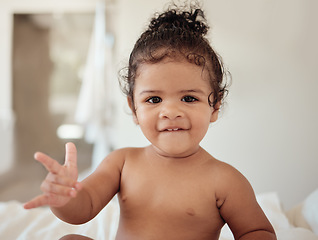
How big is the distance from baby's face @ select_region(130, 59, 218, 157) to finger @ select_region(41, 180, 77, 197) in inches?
10.1

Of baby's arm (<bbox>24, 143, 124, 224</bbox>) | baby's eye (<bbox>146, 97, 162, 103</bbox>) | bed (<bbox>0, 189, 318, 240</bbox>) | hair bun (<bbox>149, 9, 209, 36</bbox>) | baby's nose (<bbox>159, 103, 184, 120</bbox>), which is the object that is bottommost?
bed (<bbox>0, 189, 318, 240</bbox>)

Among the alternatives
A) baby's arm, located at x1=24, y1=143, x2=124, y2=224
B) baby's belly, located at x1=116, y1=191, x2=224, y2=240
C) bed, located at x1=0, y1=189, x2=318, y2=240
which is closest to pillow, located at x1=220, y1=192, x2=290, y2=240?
bed, located at x1=0, y1=189, x2=318, y2=240

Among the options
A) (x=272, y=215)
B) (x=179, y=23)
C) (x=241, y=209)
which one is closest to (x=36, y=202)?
(x=241, y=209)

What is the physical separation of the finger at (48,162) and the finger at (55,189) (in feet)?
0.08

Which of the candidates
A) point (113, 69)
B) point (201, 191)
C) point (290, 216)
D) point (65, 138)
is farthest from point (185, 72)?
point (65, 138)

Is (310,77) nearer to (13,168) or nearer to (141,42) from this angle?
(141,42)

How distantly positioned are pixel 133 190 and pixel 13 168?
298 centimetres

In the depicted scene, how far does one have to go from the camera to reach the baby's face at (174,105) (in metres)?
0.78

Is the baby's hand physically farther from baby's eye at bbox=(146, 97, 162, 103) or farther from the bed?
the bed

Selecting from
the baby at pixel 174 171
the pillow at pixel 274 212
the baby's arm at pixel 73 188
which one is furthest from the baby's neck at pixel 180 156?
the pillow at pixel 274 212

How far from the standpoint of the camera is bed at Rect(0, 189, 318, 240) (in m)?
1.12

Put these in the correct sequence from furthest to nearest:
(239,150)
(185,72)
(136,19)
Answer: (136,19) < (239,150) < (185,72)

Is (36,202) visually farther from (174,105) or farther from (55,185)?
(174,105)

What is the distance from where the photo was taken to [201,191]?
32.5 inches
